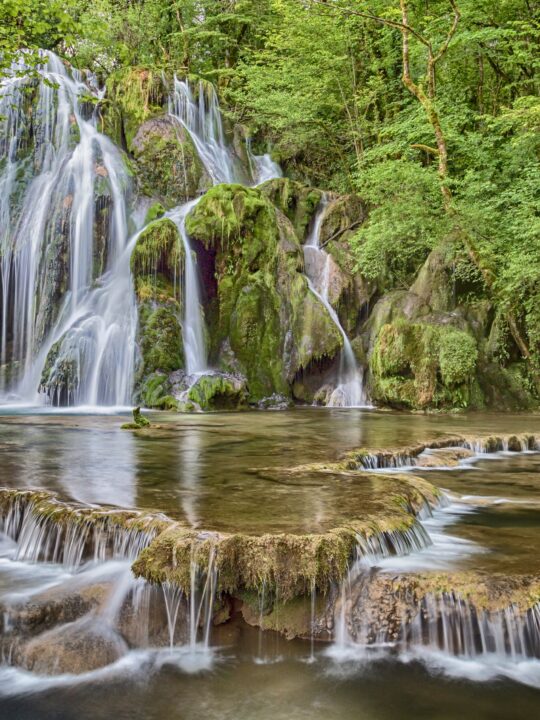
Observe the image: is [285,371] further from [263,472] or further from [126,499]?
[126,499]

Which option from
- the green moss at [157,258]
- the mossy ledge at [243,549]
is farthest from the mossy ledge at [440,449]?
the green moss at [157,258]

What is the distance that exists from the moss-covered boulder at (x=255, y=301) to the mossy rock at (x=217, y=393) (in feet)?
3.79

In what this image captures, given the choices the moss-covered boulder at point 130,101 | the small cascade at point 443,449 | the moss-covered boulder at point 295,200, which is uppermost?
the moss-covered boulder at point 130,101

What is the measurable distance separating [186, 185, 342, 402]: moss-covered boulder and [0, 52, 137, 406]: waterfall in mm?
2696

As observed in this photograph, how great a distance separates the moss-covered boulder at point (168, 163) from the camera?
21.2 metres

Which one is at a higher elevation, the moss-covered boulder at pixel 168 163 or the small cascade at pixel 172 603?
the moss-covered boulder at pixel 168 163

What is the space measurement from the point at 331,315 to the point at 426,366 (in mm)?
4052

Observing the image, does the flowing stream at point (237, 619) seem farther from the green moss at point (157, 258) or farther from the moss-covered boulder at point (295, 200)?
the moss-covered boulder at point (295, 200)

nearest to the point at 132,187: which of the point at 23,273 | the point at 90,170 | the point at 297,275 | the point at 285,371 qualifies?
the point at 90,170

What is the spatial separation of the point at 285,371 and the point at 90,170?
9.65 meters

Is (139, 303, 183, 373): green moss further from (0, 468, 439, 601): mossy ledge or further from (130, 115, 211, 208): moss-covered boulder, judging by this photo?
(0, 468, 439, 601): mossy ledge

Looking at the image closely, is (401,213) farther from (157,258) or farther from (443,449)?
(443,449)

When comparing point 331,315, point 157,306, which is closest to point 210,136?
point 157,306

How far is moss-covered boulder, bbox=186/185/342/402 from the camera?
54.7 feet
